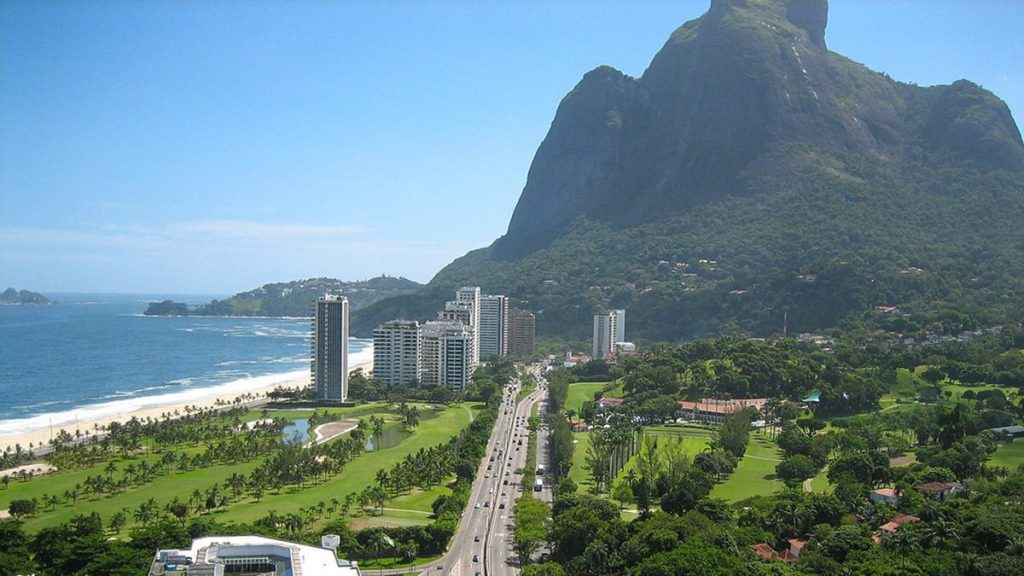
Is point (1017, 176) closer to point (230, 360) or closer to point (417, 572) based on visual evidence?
point (230, 360)

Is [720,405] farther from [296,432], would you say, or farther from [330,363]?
[330,363]

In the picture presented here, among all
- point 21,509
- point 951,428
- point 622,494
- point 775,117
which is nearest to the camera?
point 21,509

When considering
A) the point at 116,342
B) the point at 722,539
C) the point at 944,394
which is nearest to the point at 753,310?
the point at 944,394

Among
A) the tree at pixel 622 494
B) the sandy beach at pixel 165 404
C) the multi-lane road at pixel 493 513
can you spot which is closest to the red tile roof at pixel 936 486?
the tree at pixel 622 494

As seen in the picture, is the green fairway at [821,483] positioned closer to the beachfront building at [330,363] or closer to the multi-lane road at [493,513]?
the multi-lane road at [493,513]

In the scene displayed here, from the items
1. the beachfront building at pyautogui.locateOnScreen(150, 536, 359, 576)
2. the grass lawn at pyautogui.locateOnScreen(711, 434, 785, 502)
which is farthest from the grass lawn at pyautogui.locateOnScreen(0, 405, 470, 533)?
the grass lawn at pyautogui.locateOnScreen(711, 434, 785, 502)

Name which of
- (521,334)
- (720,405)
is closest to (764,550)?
(720,405)

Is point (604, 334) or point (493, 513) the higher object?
point (604, 334)
